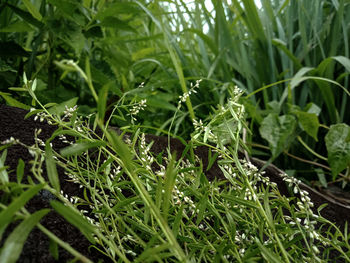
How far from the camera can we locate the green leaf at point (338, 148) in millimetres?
1046

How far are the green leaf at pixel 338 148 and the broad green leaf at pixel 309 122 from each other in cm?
6

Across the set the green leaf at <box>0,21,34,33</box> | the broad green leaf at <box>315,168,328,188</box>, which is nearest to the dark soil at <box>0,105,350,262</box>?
the broad green leaf at <box>315,168,328,188</box>

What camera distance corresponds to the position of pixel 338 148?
1.06 metres

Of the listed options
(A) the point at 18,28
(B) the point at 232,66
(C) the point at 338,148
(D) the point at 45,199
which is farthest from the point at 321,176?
(A) the point at 18,28

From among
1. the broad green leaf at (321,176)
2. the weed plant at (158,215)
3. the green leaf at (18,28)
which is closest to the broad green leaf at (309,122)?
the broad green leaf at (321,176)

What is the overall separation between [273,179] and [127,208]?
63cm

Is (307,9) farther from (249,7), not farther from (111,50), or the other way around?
(111,50)

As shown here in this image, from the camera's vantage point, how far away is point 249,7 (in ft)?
4.81

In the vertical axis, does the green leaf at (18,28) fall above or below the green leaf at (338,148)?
above

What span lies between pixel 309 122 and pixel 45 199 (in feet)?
2.74

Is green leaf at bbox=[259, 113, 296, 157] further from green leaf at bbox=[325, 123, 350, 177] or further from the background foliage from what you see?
green leaf at bbox=[325, 123, 350, 177]

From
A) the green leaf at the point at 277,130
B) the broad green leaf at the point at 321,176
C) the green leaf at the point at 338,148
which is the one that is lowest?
the broad green leaf at the point at 321,176

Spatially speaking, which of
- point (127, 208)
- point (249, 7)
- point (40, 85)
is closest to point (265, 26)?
point (249, 7)

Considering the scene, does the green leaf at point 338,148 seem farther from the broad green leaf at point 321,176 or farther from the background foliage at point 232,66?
the broad green leaf at point 321,176
